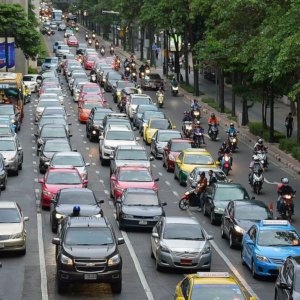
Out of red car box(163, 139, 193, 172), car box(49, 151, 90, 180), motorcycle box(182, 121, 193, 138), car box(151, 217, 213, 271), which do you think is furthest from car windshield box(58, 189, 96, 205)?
motorcycle box(182, 121, 193, 138)

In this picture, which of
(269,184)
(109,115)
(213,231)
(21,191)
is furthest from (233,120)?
(213,231)

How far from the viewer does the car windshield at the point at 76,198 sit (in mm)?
35781

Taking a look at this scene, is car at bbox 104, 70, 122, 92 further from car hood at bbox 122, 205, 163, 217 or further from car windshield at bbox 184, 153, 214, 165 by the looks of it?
car hood at bbox 122, 205, 163, 217

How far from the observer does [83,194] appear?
36188 mm

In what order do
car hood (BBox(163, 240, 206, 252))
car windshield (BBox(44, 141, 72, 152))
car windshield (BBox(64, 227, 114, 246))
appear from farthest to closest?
car windshield (BBox(44, 141, 72, 152)) → car hood (BBox(163, 240, 206, 252)) → car windshield (BBox(64, 227, 114, 246))

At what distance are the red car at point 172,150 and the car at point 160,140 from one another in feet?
7.12

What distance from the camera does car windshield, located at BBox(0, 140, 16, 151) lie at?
48816 mm

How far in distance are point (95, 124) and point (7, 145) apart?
11500 millimetres

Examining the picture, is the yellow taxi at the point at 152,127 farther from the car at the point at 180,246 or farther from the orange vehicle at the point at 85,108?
the car at the point at 180,246

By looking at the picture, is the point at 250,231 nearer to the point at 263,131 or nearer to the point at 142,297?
the point at 142,297

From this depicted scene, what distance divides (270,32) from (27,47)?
164ft

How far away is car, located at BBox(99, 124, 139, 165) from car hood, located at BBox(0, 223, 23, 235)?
19.3 m

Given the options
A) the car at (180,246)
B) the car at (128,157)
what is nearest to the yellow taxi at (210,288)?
the car at (180,246)

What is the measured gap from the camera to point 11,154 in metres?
48.2
